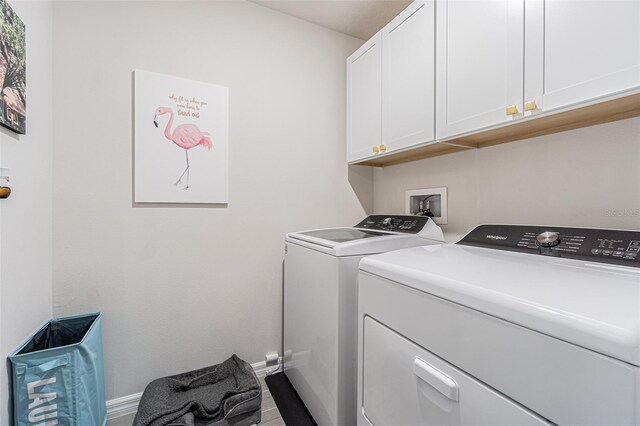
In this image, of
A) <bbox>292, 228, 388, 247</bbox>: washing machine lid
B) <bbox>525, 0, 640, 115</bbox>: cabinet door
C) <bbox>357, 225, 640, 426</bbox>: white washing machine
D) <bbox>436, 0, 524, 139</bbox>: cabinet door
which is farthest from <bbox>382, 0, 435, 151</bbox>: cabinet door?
<bbox>357, 225, 640, 426</bbox>: white washing machine

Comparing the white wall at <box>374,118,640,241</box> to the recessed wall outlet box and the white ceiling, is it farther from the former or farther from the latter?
the white ceiling

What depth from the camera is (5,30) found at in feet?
3.41

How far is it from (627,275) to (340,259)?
906mm

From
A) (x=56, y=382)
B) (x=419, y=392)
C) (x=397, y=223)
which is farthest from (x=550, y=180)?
(x=56, y=382)

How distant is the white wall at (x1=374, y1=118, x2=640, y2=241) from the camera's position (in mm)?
1074

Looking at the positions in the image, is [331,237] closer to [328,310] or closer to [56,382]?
[328,310]

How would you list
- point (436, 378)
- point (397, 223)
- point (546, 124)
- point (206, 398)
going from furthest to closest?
point (397, 223), point (206, 398), point (546, 124), point (436, 378)

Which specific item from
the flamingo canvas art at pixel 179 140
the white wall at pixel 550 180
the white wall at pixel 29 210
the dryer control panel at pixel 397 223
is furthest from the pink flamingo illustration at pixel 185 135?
the white wall at pixel 550 180

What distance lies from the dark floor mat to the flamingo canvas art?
49.6 inches

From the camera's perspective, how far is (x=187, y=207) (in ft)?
5.62

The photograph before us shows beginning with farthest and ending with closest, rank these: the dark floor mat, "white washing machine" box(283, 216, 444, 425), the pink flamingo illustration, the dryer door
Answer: the pink flamingo illustration, the dark floor mat, "white washing machine" box(283, 216, 444, 425), the dryer door

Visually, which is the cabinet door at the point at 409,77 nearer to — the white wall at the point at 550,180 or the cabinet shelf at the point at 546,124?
the cabinet shelf at the point at 546,124

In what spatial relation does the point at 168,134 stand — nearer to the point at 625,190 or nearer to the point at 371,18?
the point at 371,18

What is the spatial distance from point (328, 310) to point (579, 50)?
137cm
